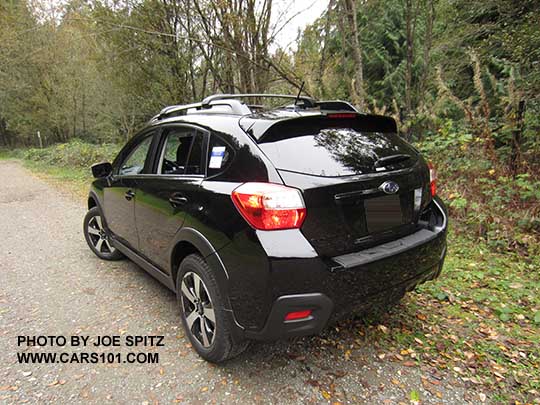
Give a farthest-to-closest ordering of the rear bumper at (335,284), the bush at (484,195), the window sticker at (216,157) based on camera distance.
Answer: the bush at (484,195)
the window sticker at (216,157)
the rear bumper at (335,284)

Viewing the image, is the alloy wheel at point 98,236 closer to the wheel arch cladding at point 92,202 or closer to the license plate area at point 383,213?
the wheel arch cladding at point 92,202

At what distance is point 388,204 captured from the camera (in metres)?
2.03

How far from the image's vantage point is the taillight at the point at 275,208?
1734mm

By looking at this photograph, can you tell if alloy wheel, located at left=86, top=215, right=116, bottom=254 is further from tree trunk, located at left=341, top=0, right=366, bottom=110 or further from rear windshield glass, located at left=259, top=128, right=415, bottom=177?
tree trunk, located at left=341, top=0, right=366, bottom=110

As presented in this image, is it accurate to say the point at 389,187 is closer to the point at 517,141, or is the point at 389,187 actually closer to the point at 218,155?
the point at 218,155

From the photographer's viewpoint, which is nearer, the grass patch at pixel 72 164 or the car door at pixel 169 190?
the car door at pixel 169 190

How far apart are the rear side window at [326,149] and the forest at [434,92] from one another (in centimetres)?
136

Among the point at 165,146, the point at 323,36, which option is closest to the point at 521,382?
the point at 165,146

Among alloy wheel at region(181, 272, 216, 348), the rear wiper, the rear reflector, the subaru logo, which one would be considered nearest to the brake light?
the rear wiper

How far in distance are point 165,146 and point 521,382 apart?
304 cm

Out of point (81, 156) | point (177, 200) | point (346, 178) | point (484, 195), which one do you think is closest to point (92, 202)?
point (177, 200)

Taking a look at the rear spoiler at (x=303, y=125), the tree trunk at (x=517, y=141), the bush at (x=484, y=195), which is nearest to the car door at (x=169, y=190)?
the rear spoiler at (x=303, y=125)

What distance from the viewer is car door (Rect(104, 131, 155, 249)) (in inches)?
120

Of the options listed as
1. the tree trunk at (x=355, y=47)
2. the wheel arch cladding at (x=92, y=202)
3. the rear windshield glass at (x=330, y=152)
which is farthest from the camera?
the tree trunk at (x=355, y=47)
